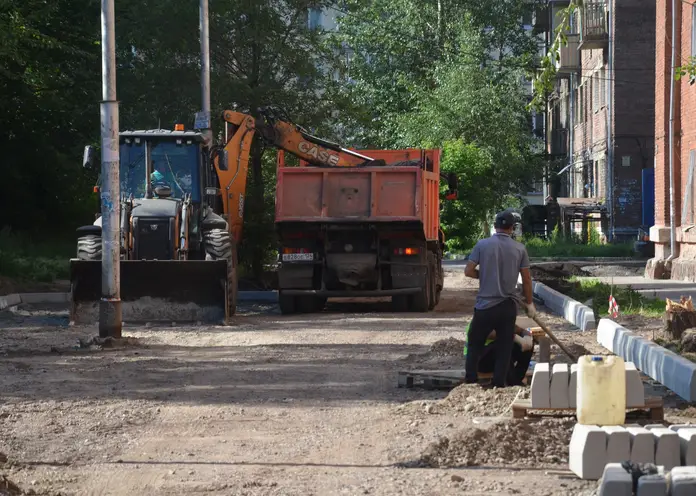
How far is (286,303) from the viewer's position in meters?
21.4

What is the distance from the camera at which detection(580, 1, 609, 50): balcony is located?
4325cm

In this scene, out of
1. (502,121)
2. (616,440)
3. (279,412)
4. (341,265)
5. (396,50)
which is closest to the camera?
(616,440)

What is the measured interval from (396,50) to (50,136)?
25.3m

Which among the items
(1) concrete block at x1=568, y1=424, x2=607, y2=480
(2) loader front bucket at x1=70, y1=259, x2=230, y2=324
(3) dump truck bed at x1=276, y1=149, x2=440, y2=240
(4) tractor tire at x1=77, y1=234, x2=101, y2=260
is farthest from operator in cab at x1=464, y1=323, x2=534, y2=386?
(4) tractor tire at x1=77, y1=234, x2=101, y2=260

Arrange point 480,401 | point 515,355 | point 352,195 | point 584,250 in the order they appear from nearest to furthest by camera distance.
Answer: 1. point 480,401
2. point 515,355
3. point 352,195
4. point 584,250

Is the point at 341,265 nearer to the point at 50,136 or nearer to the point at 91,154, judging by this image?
the point at 91,154

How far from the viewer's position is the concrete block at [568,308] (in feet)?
55.9

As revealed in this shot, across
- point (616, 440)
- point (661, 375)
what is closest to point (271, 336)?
point (661, 375)

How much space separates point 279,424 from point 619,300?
11605 mm

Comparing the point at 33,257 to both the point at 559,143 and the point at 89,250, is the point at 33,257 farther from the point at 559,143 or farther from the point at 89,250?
the point at 559,143

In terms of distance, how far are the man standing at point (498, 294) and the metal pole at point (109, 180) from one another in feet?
20.5

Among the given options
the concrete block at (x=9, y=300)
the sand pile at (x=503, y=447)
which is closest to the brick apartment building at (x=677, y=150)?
the concrete block at (x=9, y=300)

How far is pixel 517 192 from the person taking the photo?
54094 millimetres

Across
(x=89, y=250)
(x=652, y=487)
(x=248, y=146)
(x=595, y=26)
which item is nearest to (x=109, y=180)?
(x=89, y=250)
